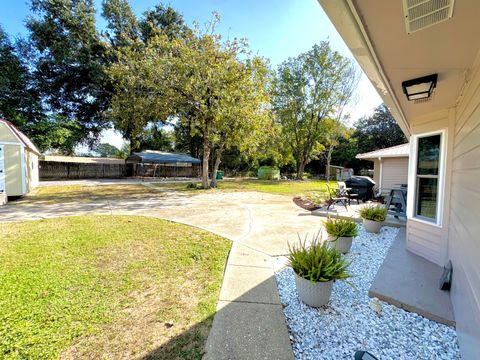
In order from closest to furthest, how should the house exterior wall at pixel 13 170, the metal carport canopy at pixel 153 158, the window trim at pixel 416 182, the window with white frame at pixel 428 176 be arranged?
the window trim at pixel 416 182, the window with white frame at pixel 428 176, the house exterior wall at pixel 13 170, the metal carport canopy at pixel 153 158

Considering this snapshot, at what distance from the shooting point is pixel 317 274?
2.39 meters

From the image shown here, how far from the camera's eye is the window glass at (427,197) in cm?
367

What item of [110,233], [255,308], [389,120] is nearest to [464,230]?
[255,308]

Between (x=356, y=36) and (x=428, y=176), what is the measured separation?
3463 mm

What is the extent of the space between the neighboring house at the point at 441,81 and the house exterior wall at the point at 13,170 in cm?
1130

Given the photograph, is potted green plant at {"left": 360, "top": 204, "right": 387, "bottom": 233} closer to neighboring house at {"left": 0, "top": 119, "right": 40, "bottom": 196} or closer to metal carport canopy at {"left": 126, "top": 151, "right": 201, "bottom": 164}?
neighboring house at {"left": 0, "top": 119, "right": 40, "bottom": 196}

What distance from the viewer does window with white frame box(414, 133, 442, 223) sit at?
143 inches

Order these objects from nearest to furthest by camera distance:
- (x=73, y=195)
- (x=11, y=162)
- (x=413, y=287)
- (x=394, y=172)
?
(x=413, y=287) → (x=11, y=162) → (x=73, y=195) → (x=394, y=172)

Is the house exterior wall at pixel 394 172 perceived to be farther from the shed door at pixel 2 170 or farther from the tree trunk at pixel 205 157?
the shed door at pixel 2 170

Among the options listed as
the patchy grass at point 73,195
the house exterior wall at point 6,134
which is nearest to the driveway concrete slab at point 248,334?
the patchy grass at point 73,195

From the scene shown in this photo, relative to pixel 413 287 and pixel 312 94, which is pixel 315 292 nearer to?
pixel 413 287

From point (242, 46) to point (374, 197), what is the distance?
32.0ft

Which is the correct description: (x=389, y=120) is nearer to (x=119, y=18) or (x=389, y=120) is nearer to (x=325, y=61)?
(x=325, y=61)

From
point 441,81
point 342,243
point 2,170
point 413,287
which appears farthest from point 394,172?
point 2,170
